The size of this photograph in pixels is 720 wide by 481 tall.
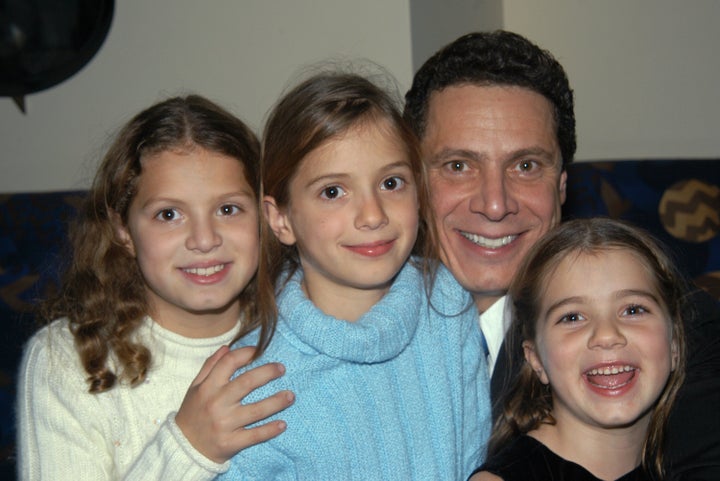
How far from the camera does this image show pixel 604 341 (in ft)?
5.32

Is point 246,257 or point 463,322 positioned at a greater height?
point 246,257

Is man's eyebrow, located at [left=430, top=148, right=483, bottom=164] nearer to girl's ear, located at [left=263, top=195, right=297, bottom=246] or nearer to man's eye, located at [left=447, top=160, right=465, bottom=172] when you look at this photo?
man's eye, located at [left=447, top=160, right=465, bottom=172]

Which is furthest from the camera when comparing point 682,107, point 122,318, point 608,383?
point 682,107

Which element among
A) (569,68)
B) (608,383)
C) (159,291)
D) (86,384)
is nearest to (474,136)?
(608,383)

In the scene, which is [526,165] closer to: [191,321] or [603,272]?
[603,272]

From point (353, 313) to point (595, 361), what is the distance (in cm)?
51

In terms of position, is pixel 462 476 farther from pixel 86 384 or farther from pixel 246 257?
pixel 86 384

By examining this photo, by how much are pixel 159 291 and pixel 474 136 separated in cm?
84

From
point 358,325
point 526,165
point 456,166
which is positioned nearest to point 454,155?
point 456,166

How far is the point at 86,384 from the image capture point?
1.83 metres

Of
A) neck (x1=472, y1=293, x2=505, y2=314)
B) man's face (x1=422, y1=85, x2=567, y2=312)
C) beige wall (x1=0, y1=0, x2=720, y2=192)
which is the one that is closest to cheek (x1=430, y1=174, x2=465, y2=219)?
man's face (x1=422, y1=85, x2=567, y2=312)

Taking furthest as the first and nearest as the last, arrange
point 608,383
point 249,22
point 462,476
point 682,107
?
1. point 682,107
2. point 249,22
3. point 462,476
4. point 608,383

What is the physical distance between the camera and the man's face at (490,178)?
202 cm

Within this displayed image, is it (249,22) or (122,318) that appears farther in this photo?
(249,22)
